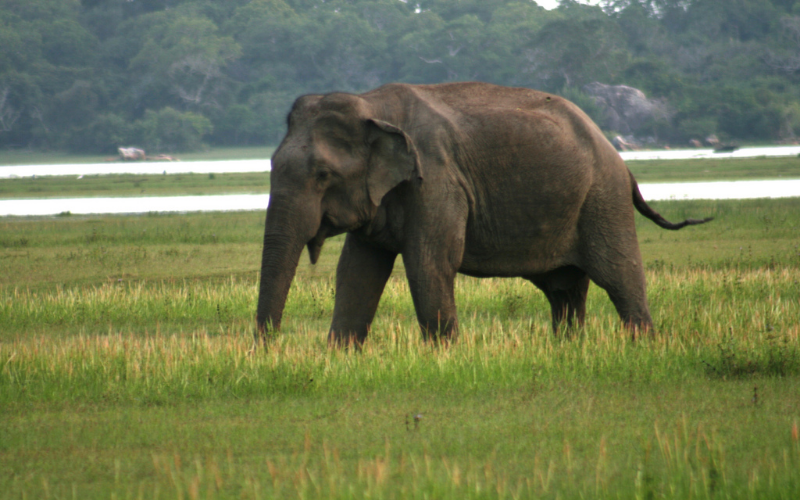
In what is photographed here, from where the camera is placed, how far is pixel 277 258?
23.6 feet

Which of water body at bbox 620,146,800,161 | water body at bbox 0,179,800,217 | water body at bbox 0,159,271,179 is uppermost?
water body at bbox 0,179,800,217

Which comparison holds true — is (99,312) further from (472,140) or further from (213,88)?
(213,88)

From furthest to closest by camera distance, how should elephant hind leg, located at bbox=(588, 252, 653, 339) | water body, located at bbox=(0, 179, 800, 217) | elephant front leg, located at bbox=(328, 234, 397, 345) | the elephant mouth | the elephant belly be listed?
water body, located at bbox=(0, 179, 800, 217) → elephant hind leg, located at bbox=(588, 252, 653, 339) → elephant front leg, located at bbox=(328, 234, 397, 345) → the elephant belly → the elephant mouth

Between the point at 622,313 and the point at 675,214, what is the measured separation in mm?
15445

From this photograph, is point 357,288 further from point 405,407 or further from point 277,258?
point 405,407

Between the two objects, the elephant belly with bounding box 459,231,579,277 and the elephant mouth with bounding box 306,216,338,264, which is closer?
the elephant mouth with bounding box 306,216,338,264

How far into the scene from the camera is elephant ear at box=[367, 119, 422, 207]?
24.4 feet

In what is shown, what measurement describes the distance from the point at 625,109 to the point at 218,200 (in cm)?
4605

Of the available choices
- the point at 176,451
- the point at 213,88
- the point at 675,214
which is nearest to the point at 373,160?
the point at 176,451

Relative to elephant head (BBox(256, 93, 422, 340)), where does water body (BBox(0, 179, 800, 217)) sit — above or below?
below

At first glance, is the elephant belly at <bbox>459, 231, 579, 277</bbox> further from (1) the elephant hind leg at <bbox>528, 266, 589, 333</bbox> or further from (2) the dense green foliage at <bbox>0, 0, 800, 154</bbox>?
(2) the dense green foliage at <bbox>0, 0, 800, 154</bbox>

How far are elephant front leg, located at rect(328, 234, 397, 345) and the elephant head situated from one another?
0.55 m

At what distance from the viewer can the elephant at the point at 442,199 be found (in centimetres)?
733

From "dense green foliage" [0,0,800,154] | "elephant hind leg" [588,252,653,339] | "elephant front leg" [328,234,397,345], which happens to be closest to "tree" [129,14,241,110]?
"dense green foliage" [0,0,800,154]
